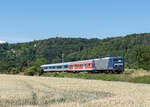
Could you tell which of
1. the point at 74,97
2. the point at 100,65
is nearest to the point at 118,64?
the point at 100,65

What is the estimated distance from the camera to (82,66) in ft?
185

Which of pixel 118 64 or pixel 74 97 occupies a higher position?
pixel 118 64

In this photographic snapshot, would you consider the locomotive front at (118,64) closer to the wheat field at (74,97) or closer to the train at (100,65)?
the train at (100,65)

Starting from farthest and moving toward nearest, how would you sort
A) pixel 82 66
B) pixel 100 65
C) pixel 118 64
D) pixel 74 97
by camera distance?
pixel 82 66, pixel 100 65, pixel 118 64, pixel 74 97

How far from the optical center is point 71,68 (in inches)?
2490

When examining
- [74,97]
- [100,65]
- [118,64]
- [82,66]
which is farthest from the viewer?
[82,66]

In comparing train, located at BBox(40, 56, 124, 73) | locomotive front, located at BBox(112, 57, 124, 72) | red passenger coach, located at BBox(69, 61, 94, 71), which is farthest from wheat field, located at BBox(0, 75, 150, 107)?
red passenger coach, located at BBox(69, 61, 94, 71)

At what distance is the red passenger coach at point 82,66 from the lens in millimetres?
52369

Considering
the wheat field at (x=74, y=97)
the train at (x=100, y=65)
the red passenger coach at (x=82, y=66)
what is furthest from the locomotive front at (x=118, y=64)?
the wheat field at (x=74, y=97)

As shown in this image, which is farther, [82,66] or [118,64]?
[82,66]

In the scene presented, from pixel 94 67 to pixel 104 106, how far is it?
3932 cm

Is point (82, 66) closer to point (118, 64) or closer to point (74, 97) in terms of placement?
point (118, 64)

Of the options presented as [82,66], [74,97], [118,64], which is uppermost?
[118,64]

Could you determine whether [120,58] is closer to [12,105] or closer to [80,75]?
[80,75]
